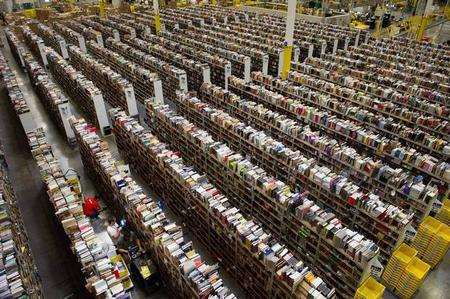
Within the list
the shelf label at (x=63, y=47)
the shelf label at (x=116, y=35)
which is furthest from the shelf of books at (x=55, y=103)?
the shelf label at (x=116, y=35)

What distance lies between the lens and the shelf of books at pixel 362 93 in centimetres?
1431

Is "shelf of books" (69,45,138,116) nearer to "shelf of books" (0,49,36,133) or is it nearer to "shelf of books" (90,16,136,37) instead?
"shelf of books" (0,49,36,133)

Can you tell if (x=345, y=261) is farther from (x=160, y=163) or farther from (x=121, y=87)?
(x=121, y=87)

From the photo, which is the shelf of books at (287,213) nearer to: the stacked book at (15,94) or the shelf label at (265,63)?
the stacked book at (15,94)

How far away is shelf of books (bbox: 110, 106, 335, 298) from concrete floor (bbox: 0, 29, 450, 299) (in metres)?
0.78

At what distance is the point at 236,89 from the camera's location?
17.9 metres

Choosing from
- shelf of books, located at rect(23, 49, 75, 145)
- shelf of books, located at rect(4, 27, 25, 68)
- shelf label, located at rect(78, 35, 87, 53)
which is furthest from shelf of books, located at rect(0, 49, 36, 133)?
shelf label, located at rect(78, 35, 87, 53)

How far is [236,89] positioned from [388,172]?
382 inches

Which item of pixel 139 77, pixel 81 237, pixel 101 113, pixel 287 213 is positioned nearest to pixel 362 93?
pixel 287 213

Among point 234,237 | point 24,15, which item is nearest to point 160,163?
point 234,237

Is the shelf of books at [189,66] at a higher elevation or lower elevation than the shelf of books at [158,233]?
higher

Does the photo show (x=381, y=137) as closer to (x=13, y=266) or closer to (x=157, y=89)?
(x=157, y=89)

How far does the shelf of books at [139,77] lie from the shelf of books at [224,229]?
5389mm

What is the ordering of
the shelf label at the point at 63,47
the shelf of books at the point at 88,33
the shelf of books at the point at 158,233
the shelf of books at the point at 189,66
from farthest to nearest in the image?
1. the shelf of books at the point at 88,33
2. the shelf label at the point at 63,47
3. the shelf of books at the point at 189,66
4. the shelf of books at the point at 158,233
